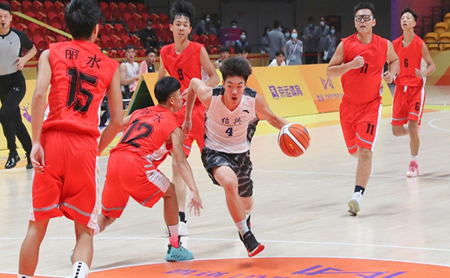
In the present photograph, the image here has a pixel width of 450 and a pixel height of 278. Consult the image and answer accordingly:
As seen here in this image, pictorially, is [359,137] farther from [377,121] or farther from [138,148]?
[138,148]

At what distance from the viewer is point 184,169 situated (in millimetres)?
5051

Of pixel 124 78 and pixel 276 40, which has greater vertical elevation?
pixel 124 78

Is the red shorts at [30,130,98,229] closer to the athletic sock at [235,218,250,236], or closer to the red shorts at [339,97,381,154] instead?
the athletic sock at [235,218,250,236]

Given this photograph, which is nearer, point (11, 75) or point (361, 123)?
point (361, 123)

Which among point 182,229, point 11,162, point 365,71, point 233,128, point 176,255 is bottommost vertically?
point 11,162

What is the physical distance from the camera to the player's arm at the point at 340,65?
6.89 m

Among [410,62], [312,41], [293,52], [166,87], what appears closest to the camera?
[166,87]

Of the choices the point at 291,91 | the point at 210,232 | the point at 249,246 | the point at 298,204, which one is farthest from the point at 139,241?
the point at 291,91

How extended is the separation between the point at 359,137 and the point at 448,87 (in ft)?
60.6

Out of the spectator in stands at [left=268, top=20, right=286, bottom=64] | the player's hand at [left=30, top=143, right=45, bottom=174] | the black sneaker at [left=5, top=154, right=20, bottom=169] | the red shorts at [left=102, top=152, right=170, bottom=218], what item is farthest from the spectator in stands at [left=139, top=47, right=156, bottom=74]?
the player's hand at [left=30, top=143, right=45, bottom=174]

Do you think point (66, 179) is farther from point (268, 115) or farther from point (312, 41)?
point (312, 41)

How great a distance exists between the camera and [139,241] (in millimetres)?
5910

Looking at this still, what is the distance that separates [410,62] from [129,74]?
6710 mm

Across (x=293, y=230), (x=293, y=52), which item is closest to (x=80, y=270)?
(x=293, y=230)
